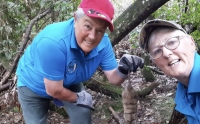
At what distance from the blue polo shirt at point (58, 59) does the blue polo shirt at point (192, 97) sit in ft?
2.87

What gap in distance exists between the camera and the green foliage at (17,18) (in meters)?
4.11

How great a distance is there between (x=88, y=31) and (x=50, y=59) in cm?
39

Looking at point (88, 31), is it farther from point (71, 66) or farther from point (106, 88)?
point (106, 88)

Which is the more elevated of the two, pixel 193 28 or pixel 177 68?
pixel 193 28

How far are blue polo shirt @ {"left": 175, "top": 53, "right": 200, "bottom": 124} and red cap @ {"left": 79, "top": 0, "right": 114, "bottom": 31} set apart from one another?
76 centimetres

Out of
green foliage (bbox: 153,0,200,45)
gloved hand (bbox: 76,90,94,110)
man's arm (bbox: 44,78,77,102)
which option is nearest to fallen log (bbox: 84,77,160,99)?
green foliage (bbox: 153,0,200,45)

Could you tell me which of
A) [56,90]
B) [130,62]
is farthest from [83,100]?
[130,62]

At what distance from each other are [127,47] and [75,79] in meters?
3.75

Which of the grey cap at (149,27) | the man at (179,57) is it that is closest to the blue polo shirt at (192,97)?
the man at (179,57)

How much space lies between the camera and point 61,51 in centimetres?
217

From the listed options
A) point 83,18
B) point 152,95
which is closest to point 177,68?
point 83,18

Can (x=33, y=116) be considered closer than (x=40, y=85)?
No

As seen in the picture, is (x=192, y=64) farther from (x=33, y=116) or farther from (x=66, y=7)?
(x=66, y=7)

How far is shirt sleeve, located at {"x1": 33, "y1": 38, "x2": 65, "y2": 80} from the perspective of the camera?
7.00 feet
